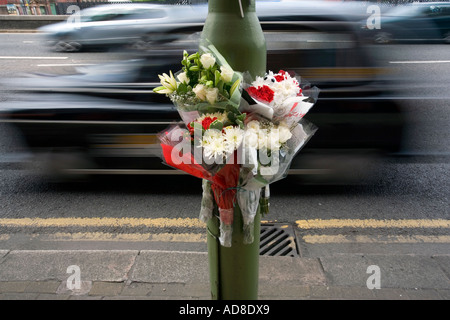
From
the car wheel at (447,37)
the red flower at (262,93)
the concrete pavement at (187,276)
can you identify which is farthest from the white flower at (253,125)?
the car wheel at (447,37)

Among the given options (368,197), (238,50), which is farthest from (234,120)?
(368,197)

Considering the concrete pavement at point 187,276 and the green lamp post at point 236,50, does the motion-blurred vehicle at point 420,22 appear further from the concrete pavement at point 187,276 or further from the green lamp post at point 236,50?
the green lamp post at point 236,50

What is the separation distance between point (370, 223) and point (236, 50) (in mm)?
2704

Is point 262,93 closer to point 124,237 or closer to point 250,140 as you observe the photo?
point 250,140

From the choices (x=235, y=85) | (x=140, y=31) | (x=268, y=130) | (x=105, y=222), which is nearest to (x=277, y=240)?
(x=105, y=222)

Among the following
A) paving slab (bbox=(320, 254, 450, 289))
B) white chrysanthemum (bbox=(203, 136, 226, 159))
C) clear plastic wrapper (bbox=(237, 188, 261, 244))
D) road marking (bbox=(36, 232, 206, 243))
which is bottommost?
road marking (bbox=(36, 232, 206, 243))

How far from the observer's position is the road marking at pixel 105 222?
3795 millimetres

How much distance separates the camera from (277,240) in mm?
3443

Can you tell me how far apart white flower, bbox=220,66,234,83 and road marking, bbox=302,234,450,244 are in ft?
7.47

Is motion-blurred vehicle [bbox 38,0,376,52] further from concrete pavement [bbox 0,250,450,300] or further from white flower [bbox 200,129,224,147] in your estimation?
white flower [bbox 200,129,224,147]

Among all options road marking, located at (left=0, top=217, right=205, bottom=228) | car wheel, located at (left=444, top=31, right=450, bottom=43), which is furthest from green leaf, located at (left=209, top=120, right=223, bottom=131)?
car wheel, located at (left=444, top=31, right=450, bottom=43)

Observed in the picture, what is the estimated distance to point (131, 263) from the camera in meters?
3.03

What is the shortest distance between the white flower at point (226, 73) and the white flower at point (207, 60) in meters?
0.05

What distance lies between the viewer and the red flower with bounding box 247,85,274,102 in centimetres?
169
